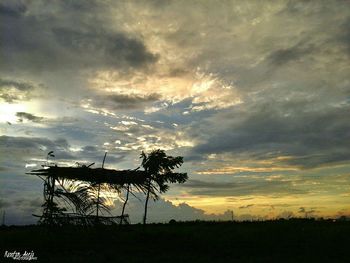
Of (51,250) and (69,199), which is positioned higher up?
(69,199)

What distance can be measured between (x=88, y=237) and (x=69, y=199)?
9.19ft

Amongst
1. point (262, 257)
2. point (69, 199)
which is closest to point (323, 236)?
point (262, 257)

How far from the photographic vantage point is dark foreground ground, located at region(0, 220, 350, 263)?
18703mm

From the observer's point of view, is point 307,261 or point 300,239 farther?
point 300,239

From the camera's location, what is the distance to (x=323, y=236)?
23203 mm

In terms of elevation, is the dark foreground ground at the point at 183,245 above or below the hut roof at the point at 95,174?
below

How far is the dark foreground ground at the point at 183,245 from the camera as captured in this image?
61.4 ft

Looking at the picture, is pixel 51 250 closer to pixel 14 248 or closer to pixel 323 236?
pixel 14 248

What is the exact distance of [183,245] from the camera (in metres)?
23.2

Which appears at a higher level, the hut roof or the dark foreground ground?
the hut roof

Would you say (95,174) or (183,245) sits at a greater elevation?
(95,174)

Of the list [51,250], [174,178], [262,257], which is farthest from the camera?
[174,178]

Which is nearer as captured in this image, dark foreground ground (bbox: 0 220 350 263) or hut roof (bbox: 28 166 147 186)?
dark foreground ground (bbox: 0 220 350 263)

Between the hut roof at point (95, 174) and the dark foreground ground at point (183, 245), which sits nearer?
the dark foreground ground at point (183, 245)
